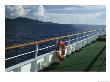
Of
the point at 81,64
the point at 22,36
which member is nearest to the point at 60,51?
the point at 81,64

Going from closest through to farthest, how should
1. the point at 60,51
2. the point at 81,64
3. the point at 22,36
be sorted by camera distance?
the point at 81,64
the point at 60,51
the point at 22,36

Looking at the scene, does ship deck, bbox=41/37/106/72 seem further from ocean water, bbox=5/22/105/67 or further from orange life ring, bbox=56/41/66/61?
ocean water, bbox=5/22/105/67

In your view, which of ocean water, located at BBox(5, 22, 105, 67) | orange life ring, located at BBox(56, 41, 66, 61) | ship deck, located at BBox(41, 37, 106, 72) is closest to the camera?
ship deck, located at BBox(41, 37, 106, 72)

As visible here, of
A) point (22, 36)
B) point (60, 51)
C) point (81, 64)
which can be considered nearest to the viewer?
point (81, 64)

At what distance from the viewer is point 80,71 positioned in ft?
18.2

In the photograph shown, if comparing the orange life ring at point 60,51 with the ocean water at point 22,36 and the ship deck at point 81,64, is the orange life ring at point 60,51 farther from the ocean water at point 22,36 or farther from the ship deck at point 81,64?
the ocean water at point 22,36

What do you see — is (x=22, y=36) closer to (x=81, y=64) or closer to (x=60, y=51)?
(x=60, y=51)

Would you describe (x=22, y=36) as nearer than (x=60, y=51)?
No

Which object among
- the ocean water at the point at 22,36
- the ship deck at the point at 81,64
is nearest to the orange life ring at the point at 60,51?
the ship deck at the point at 81,64

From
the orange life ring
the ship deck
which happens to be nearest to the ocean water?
the orange life ring

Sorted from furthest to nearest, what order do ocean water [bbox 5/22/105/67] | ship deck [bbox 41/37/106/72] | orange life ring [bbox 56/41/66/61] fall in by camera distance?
ocean water [bbox 5/22/105/67] < orange life ring [bbox 56/41/66/61] < ship deck [bbox 41/37/106/72]

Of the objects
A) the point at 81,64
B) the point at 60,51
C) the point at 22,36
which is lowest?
the point at 81,64
